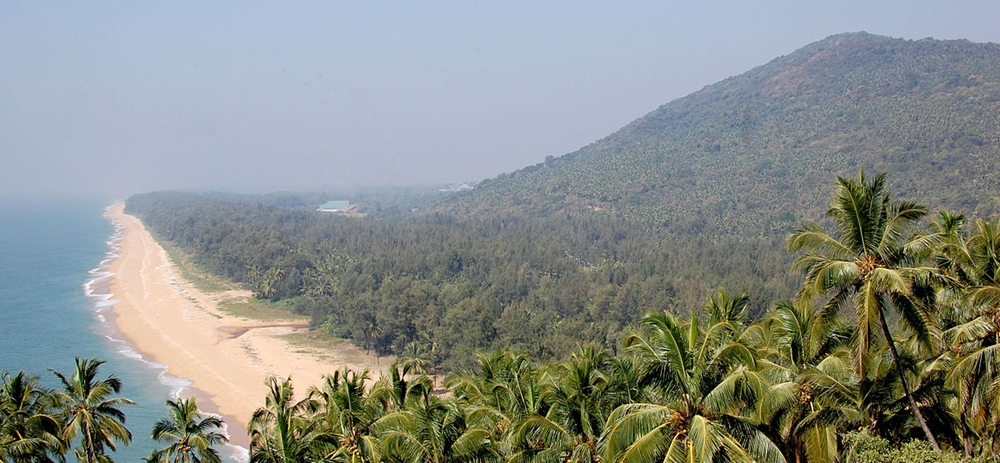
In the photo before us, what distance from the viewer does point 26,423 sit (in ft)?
69.6

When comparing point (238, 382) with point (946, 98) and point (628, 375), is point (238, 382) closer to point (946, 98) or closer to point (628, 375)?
point (628, 375)

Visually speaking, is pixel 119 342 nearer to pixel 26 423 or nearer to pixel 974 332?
pixel 26 423

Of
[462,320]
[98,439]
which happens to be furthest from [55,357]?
[98,439]

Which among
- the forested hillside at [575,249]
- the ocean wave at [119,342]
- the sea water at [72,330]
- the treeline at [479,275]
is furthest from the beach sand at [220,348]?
the forested hillside at [575,249]

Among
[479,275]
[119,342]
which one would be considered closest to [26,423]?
[119,342]

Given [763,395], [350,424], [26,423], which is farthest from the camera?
[26,423]

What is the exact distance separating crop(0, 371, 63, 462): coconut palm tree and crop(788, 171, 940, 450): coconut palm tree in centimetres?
2107

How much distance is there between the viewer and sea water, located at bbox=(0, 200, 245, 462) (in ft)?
173

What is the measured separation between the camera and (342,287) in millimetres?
88125

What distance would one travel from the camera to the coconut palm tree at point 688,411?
12328 millimetres

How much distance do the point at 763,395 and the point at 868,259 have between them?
4035 mm

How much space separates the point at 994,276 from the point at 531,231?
138020mm

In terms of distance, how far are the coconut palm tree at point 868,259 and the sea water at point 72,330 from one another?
30.1 meters

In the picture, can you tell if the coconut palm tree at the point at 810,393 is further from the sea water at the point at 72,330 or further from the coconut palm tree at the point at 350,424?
the sea water at the point at 72,330
